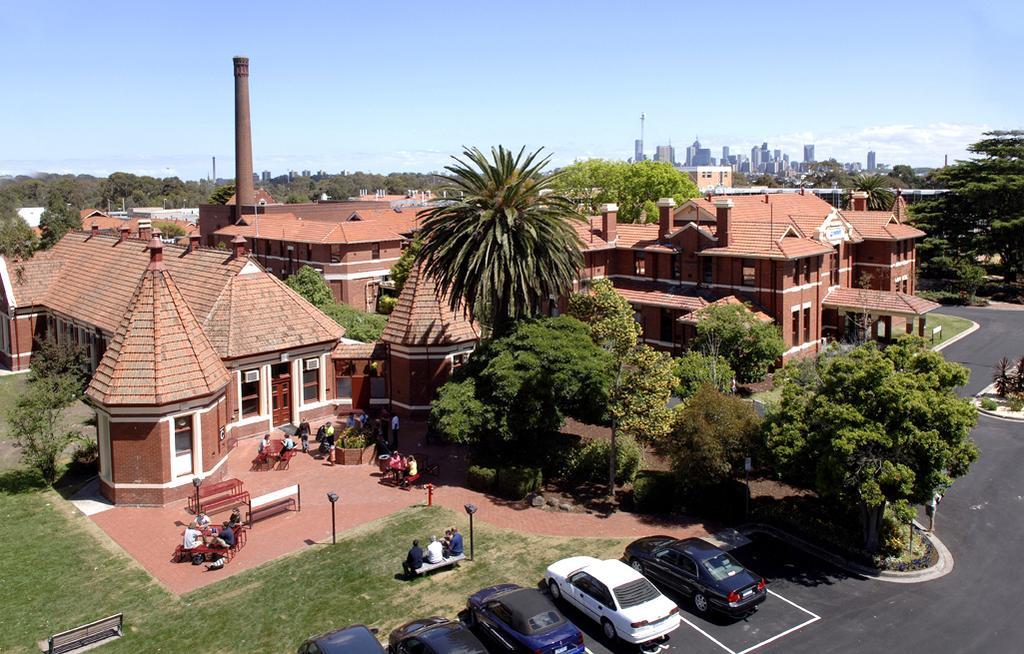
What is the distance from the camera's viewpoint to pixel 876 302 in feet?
162

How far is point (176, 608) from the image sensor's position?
21.0 m

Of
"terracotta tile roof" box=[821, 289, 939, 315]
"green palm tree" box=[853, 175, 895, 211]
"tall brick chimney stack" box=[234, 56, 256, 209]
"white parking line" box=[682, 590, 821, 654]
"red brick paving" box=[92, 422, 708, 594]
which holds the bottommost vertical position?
"white parking line" box=[682, 590, 821, 654]

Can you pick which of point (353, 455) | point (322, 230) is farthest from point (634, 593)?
point (322, 230)

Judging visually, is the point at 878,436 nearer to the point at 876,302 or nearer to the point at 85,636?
the point at 85,636

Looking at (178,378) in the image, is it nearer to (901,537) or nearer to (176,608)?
(176,608)

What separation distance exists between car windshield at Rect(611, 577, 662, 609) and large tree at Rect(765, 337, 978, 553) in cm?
641

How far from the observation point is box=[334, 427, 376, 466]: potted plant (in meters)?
31.6

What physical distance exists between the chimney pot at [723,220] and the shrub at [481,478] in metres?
25.6

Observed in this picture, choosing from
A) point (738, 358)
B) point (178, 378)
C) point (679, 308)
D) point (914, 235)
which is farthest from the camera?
point (914, 235)

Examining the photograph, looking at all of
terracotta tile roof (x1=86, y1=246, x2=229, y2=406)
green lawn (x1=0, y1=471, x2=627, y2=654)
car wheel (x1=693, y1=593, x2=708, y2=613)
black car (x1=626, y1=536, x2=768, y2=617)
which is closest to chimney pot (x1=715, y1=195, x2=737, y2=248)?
green lawn (x1=0, y1=471, x2=627, y2=654)

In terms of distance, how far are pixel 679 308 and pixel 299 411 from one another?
2271cm

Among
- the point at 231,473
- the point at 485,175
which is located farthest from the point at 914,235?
the point at 231,473

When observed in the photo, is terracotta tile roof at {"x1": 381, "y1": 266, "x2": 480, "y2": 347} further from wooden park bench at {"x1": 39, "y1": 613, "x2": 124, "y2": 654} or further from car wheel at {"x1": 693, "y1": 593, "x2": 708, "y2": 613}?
wooden park bench at {"x1": 39, "y1": 613, "x2": 124, "y2": 654}

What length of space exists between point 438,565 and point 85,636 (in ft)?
28.4
